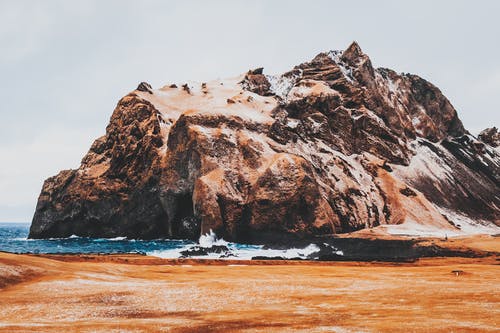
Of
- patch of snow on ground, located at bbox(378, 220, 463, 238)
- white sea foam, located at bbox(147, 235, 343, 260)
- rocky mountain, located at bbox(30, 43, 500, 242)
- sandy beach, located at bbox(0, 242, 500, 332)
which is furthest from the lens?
rocky mountain, located at bbox(30, 43, 500, 242)

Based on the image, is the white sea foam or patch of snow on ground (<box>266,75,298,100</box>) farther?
patch of snow on ground (<box>266,75,298,100</box>)

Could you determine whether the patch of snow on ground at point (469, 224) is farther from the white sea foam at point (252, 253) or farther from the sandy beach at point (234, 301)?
the sandy beach at point (234, 301)

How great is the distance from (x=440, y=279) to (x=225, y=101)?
380ft

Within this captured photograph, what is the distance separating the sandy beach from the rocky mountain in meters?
54.0

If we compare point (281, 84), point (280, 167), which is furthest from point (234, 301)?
point (281, 84)

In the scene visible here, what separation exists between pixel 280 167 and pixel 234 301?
7542 cm

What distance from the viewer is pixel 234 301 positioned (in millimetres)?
32656

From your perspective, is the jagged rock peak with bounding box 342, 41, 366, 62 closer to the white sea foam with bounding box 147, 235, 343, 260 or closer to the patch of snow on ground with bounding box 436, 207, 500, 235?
the patch of snow on ground with bounding box 436, 207, 500, 235

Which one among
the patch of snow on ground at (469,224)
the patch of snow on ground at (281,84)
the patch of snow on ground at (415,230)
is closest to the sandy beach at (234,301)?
the patch of snow on ground at (415,230)

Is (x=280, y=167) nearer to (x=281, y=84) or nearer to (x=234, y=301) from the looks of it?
(x=234, y=301)

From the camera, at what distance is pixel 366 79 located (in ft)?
552

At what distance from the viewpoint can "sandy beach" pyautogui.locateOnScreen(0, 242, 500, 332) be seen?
23.8 metres

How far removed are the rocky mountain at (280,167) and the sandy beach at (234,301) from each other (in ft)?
177

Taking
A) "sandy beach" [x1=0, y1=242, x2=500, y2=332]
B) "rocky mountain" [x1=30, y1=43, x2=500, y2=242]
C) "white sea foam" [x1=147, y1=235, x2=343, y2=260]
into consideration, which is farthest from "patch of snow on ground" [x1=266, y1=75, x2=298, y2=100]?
"sandy beach" [x1=0, y1=242, x2=500, y2=332]
